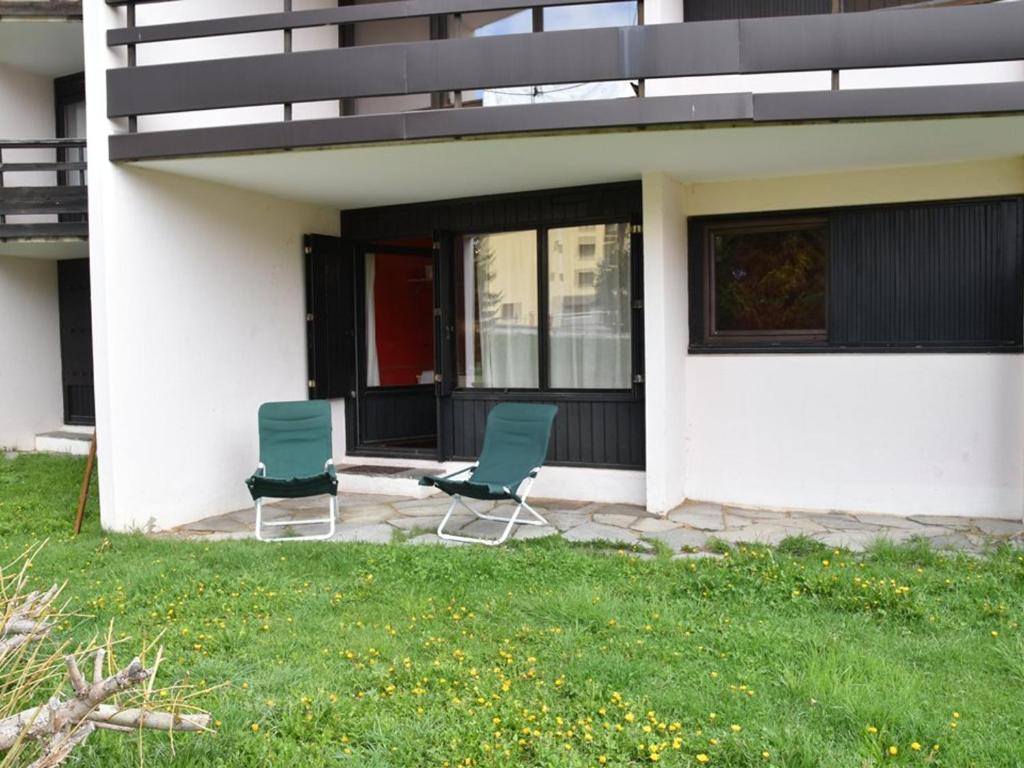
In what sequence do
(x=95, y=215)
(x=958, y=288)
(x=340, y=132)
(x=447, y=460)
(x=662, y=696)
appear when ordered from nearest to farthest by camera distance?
(x=662, y=696)
(x=340, y=132)
(x=95, y=215)
(x=958, y=288)
(x=447, y=460)

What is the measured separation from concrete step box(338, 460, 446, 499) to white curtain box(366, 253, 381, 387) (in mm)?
1089

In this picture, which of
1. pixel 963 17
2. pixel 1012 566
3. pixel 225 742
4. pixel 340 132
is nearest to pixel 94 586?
pixel 225 742

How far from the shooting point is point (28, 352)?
400 inches

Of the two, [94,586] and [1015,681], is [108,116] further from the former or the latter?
[1015,681]

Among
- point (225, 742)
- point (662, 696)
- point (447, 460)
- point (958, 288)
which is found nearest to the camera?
point (225, 742)

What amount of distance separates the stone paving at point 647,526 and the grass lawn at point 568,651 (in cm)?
46

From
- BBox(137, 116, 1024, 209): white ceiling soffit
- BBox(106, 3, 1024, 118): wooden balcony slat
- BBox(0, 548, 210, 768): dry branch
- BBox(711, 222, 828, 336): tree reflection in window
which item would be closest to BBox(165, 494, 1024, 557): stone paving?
BBox(711, 222, 828, 336): tree reflection in window

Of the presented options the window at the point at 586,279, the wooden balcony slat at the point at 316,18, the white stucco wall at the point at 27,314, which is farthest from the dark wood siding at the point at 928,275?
the white stucco wall at the point at 27,314

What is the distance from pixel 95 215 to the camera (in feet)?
19.2

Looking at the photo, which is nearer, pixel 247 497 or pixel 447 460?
pixel 247 497

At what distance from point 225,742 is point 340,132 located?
3.92 meters

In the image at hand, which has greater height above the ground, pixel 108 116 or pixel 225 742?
pixel 108 116

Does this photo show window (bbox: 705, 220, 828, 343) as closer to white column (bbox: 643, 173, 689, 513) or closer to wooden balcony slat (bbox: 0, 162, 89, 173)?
white column (bbox: 643, 173, 689, 513)

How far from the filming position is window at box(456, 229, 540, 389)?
7.58 meters
